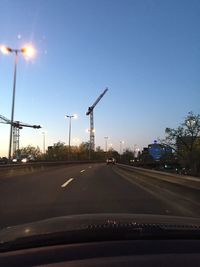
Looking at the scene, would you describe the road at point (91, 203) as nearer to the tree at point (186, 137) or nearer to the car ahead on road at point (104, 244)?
the car ahead on road at point (104, 244)

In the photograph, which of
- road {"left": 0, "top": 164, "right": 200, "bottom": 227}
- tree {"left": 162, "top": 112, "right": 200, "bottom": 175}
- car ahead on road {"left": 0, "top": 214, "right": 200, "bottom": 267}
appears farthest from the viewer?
tree {"left": 162, "top": 112, "right": 200, "bottom": 175}

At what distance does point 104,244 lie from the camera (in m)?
3.83

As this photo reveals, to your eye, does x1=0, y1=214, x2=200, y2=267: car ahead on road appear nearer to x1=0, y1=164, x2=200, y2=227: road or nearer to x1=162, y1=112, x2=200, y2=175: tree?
x1=0, y1=164, x2=200, y2=227: road

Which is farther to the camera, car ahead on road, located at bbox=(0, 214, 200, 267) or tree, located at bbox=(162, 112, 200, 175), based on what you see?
tree, located at bbox=(162, 112, 200, 175)

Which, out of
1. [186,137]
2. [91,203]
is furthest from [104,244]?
[186,137]

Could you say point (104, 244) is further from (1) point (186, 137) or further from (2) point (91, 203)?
(1) point (186, 137)

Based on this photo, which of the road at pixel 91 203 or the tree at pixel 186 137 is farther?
the tree at pixel 186 137

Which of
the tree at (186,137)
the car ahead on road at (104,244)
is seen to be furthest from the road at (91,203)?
the tree at (186,137)

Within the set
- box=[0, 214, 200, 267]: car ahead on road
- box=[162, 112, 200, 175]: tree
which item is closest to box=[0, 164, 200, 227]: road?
box=[0, 214, 200, 267]: car ahead on road

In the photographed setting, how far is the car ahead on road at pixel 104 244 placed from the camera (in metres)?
3.46

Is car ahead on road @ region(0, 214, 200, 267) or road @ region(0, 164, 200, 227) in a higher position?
road @ region(0, 164, 200, 227)

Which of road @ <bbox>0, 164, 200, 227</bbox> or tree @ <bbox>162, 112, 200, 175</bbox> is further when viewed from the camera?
tree @ <bbox>162, 112, 200, 175</bbox>

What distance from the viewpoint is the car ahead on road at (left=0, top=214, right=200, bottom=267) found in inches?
136

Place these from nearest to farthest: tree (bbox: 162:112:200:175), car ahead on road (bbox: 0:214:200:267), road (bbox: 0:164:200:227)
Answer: car ahead on road (bbox: 0:214:200:267)
road (bbox: 0:164:200:227)
tree (bbox: 162:112:200:175)
